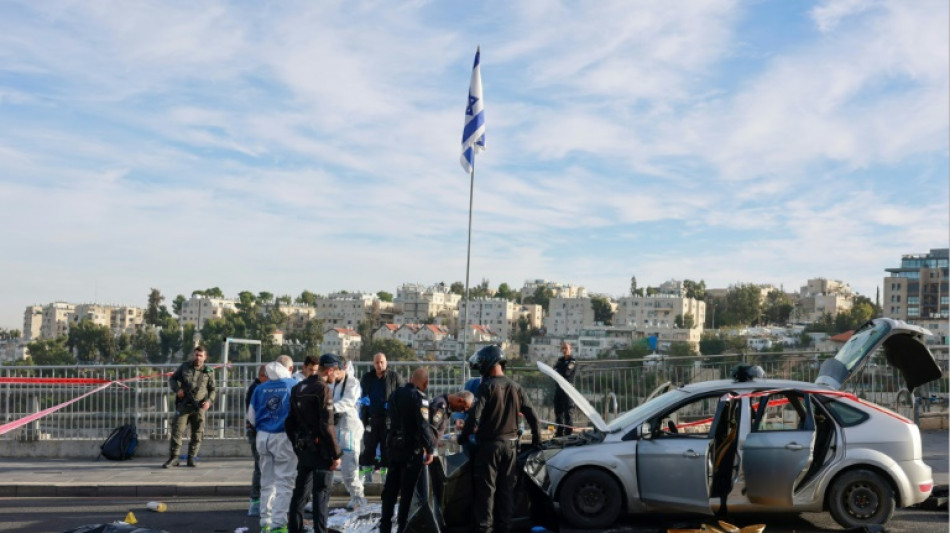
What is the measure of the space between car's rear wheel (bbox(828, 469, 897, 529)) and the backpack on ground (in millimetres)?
10694

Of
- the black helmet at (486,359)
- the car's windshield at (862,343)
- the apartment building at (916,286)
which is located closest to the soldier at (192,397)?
the black helmet at (486,359)

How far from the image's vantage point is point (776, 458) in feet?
28.5

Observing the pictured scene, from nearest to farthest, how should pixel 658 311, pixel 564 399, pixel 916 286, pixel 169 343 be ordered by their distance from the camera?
pixel 564 399, pixel 169 343, pixel 916 286, pixel 658 311

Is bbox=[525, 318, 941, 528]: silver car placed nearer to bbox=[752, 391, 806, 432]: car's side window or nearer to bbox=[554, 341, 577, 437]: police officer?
bbox=[752, 391, 806, 432]: car's side window

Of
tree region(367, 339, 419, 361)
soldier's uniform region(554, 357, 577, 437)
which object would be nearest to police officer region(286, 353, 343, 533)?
soldier's uniform region(554, 357, 577, 437)

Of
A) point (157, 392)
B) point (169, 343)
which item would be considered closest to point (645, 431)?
point (157, 392)

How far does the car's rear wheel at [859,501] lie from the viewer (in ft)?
28.4

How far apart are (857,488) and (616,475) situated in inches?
91.9

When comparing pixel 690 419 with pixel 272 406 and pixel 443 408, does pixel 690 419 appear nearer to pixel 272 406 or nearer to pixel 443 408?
pixel 443 408

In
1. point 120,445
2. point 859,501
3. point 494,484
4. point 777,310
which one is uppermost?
point 777,310

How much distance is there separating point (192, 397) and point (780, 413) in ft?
27.4

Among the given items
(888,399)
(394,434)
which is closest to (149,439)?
(394,434)

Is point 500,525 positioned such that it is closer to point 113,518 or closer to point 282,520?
point 282,520

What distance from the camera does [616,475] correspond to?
29.2 ft
